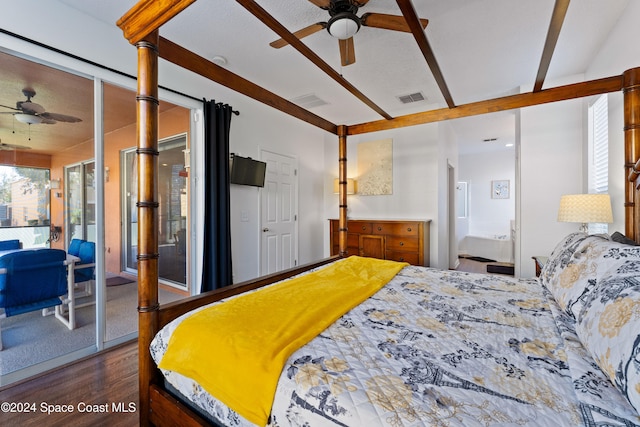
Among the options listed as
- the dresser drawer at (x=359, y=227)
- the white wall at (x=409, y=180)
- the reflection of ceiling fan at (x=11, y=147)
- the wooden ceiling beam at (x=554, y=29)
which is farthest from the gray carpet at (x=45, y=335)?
the wooden ceiling beam at (x=554, y=29)

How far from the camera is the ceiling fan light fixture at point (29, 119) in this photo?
2.04 metres

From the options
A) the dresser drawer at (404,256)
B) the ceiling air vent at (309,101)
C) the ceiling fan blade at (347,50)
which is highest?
the ceiling air vent at (309,101)

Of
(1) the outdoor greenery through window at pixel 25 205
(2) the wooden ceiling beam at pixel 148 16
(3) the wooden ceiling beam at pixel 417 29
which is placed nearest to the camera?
(2) the wooden ceiling beam at pixel 148 16

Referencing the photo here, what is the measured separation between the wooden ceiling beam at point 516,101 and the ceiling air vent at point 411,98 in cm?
144

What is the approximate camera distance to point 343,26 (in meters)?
1.95

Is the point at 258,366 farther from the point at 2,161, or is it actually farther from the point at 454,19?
the point at 454,19

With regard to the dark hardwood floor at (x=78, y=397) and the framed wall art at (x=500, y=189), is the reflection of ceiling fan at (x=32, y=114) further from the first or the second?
the framed wall art at (x=500, y=189)

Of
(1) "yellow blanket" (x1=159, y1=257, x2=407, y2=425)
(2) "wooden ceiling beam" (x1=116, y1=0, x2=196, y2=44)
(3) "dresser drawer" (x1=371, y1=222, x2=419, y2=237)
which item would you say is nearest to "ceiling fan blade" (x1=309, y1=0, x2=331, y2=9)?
(2) "wooden ceiling beam" (x1=116, y1=0, x2=196, y2=44)

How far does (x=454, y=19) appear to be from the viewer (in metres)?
2.30

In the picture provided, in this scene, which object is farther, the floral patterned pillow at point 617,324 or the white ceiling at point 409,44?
the white ceiling at point 409,44

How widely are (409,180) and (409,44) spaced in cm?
215

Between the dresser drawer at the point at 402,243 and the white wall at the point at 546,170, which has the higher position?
the white wall at the point at 546,170

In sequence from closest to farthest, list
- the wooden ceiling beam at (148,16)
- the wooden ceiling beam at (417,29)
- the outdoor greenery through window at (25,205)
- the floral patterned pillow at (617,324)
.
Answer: the floral patterned pillow at (617,324), the wooden ceiling beam at (148,16), the wooden ceiling beam at (417,29), the outdoor greenery through window at (25,205)

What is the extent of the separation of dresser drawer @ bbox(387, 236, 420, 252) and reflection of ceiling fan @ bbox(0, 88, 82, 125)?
369 centimetres
